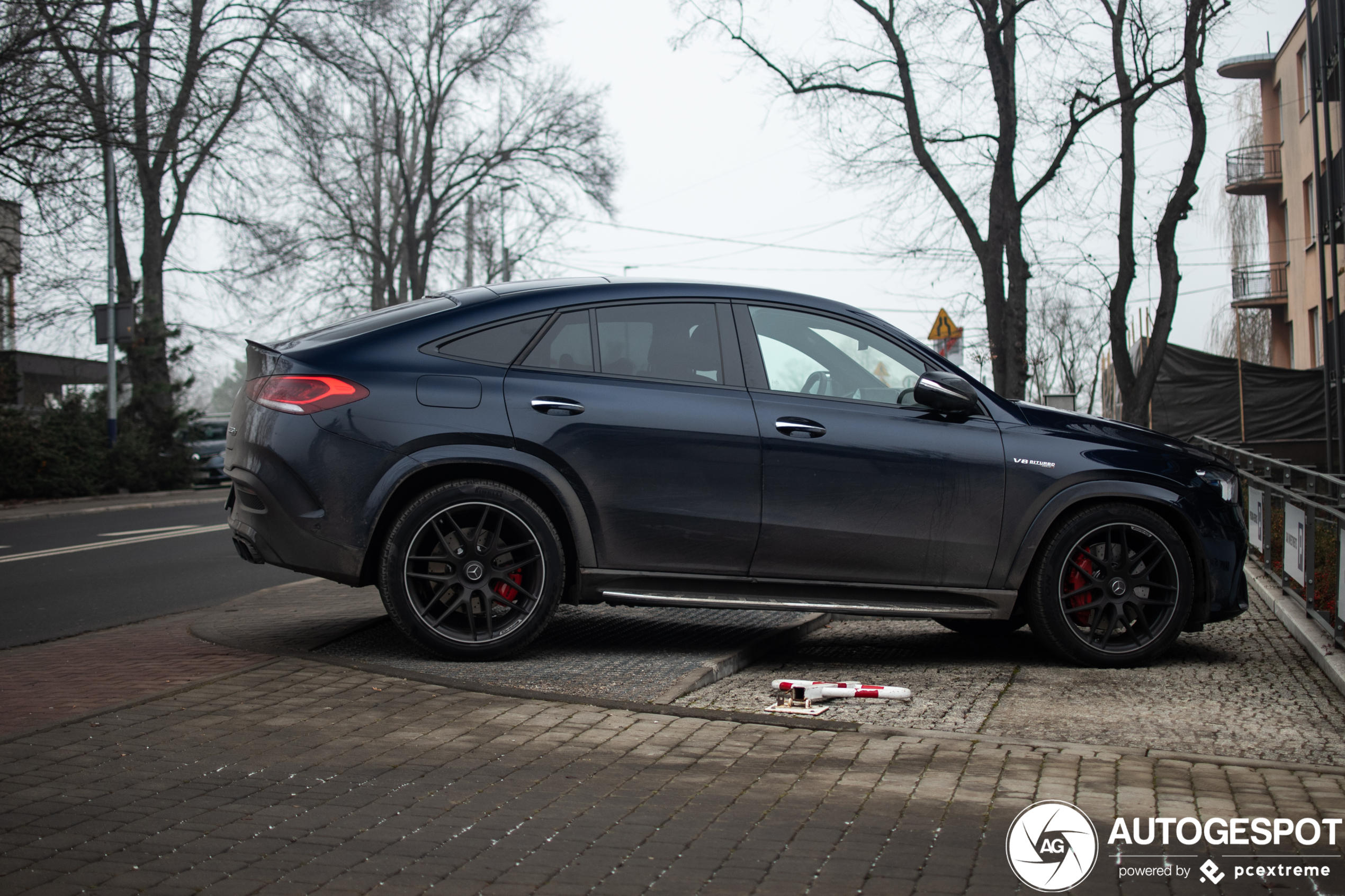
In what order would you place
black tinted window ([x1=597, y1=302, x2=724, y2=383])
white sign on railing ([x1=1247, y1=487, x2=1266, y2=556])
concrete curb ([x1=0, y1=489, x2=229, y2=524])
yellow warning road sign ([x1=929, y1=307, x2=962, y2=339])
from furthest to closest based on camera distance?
yellow warning road sign ([x1=929, y1=307, x2=962, y2=339])
concrete curb ([x1=0, y1=489, x2=229, y2=524])
white sign on railing ([x1=1247, y1=487, x2=1266, y2=556])
black tinted window ([x1=597, y1=302, x2=724, y2=383])

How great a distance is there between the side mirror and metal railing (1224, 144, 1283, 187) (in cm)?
3733

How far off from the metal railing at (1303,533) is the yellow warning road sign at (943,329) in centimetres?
1014

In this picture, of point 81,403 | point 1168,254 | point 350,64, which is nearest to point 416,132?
point 350,64

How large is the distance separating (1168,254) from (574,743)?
65.0 feet

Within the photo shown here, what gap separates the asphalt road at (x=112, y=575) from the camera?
27.0 feet

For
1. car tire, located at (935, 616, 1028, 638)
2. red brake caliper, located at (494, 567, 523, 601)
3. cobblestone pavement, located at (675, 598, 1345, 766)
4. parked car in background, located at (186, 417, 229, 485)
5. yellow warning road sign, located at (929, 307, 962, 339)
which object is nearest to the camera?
cobblestone pavement, located at (675, 598, 1345, 766)

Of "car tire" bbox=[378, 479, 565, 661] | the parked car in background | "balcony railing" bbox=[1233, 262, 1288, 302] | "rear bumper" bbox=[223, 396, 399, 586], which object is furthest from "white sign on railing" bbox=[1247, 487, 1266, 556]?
"balcony railing" bbox=[1233, 262, 1288, 302]

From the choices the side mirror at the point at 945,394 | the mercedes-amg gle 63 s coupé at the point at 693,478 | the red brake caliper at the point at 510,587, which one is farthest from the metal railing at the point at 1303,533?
the red brake caliper at the point at 510,587

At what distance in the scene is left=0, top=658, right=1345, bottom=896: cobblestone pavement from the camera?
339 centimetres

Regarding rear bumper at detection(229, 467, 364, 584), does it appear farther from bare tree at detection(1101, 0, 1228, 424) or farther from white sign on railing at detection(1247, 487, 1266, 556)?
bare tree at detection(1101, 0, 1228, 424)

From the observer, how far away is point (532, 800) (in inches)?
158

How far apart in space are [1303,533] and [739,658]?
3.77 metres

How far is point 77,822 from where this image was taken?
3732 millimetres
